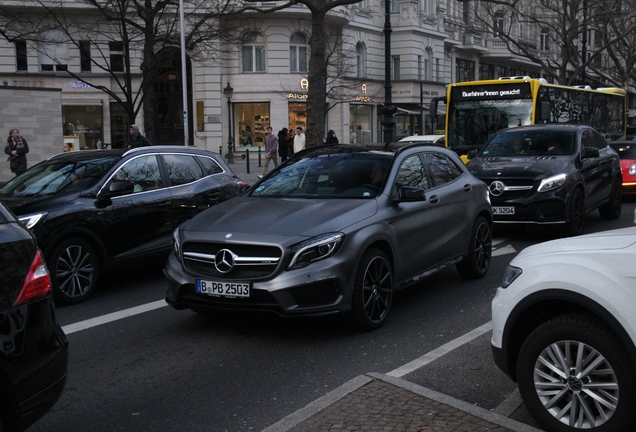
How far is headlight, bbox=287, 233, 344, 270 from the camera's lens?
5.83m

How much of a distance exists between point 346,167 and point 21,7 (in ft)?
111

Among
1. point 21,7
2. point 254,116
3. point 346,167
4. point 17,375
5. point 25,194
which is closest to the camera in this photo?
point 17,375

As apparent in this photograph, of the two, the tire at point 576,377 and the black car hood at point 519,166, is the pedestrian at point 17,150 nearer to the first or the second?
the black car hood at point 519,166

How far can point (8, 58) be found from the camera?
131 ft

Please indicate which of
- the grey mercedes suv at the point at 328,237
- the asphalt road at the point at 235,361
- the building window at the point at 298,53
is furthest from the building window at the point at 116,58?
the grey mercedes suv at the point at 328,237

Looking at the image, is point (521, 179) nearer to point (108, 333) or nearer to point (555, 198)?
point (555, 198)

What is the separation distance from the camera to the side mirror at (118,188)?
8156mm

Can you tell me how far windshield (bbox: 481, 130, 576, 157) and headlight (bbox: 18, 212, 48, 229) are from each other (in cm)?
798

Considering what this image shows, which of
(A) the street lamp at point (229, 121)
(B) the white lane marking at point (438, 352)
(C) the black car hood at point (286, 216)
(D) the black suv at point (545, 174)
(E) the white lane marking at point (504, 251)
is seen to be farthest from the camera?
(A) the street lamp at point (229, 121)

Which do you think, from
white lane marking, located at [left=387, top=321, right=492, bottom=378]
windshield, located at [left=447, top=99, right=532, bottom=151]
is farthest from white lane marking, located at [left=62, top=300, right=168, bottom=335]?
windshield, located at [left=447, top=99, right=532, bottom=151]

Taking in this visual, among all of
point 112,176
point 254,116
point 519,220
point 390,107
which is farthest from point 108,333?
point 254,116

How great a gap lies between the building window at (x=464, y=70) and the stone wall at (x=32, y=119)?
126 feet

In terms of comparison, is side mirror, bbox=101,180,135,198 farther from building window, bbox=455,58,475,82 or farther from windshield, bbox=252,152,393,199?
building window, bbox=455,58,475,82

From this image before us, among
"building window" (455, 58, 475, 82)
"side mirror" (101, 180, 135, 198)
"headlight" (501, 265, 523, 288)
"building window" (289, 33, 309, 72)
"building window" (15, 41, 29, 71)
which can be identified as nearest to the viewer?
"headlight" (501, 265, 523, 288)
